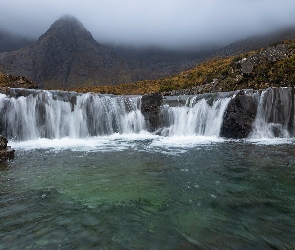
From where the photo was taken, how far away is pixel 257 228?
576 cm

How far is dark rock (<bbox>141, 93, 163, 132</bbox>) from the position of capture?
2809 centimetres

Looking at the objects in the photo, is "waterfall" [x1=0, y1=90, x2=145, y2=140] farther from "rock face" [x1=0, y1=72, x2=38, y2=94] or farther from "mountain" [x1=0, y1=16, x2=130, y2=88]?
"mountain" [x1=0, y1=16, x2=130, y2=88]

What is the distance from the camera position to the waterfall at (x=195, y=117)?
2481 cm

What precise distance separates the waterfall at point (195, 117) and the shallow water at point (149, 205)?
480 inches

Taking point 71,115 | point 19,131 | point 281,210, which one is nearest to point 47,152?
point 19,131

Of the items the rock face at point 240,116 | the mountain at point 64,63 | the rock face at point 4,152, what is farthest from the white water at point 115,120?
the mountain at point 64,63

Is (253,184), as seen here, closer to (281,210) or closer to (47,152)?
(281,210)

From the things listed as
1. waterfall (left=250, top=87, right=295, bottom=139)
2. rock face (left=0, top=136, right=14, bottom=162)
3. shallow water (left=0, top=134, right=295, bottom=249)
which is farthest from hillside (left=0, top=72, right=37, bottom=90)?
waterfall (left=250, top=87, right=295, bottom=139)

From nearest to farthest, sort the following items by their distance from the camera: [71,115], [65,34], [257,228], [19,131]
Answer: [257,228] → [19,131] → [71,115] → [65,34]

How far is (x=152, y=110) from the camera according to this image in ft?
94.5

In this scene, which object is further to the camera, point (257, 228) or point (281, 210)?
point (281, 210)

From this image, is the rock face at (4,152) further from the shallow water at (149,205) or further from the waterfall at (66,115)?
the waterfall at (66,115)

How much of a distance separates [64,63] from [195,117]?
16532cm

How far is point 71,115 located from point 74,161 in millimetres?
12881
